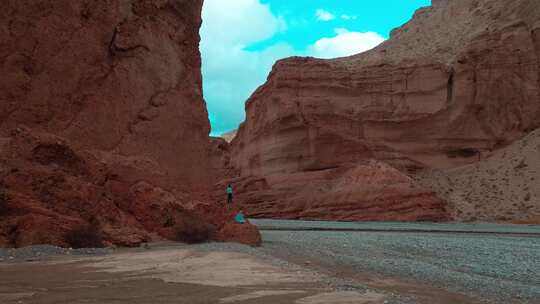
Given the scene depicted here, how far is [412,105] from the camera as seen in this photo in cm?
4434

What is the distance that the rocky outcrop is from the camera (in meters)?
42.8

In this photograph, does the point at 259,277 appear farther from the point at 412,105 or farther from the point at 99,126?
the point at 412,105

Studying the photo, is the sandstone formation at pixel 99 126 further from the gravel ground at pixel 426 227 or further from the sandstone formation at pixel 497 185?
the sandstone formation at pixel 497 185

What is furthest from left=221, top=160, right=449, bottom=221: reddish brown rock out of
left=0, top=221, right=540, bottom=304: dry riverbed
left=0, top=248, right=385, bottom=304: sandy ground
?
left=0, top=248, right=385, bottom=304: sandy ground

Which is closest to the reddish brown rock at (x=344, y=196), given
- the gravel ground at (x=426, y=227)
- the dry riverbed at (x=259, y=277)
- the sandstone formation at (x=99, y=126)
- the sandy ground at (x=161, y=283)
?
the gravel ground at (x=426, y=227)

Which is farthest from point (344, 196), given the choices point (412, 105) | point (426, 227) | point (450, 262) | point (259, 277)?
point (259, 277)

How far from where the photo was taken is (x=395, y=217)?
32156 mm

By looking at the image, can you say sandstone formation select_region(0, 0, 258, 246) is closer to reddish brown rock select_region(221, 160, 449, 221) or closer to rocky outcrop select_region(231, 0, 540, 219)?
reddish brown rock select_region(221, 160, 449, 221)

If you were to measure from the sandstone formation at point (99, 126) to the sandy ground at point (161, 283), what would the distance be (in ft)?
7.63

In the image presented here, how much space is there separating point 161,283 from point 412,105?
41185 mm

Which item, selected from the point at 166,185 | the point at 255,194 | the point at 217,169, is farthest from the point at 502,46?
the point at 166,185

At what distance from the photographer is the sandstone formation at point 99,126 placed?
9.86 m

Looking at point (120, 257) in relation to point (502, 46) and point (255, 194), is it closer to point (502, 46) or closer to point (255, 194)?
point (255, 194)

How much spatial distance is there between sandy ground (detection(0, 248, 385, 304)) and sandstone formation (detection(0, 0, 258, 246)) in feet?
7.63
